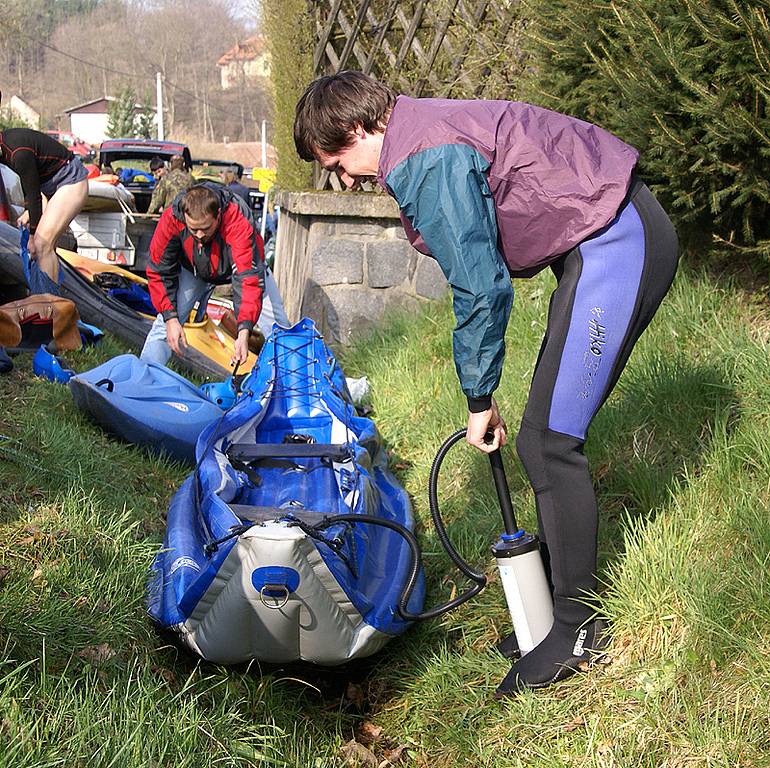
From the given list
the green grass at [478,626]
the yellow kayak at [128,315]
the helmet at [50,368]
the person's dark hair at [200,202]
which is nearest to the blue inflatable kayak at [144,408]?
the green grass at [478,626]

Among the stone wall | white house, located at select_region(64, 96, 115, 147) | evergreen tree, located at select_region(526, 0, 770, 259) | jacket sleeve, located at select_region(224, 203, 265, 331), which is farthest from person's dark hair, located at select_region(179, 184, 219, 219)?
white house, located at select_region(64, 96, 115, 147)

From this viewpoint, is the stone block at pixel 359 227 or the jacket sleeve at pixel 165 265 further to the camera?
the stone block at pixel 359 227

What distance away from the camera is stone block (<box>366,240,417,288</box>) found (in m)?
8.00

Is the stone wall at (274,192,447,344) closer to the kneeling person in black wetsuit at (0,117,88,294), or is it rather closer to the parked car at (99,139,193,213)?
the kneeling person in black wetsuit at (0,117,88,294)

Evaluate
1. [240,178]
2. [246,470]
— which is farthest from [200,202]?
[240,178]

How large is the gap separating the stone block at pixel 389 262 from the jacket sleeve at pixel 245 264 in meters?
1.50

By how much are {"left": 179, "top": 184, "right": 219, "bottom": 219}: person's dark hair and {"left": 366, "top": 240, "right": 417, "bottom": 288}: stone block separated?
1.92 metres

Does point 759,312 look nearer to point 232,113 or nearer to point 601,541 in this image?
point 601,541

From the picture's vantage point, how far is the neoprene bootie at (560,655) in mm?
3166

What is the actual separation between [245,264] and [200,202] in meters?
0.56

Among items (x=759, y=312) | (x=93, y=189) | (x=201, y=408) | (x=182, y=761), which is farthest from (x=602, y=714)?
(x=93, y=189)

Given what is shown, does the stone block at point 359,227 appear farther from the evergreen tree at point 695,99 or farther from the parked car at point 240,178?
the parked car at point 240,178

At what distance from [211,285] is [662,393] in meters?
3.99

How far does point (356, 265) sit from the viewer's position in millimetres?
8164
